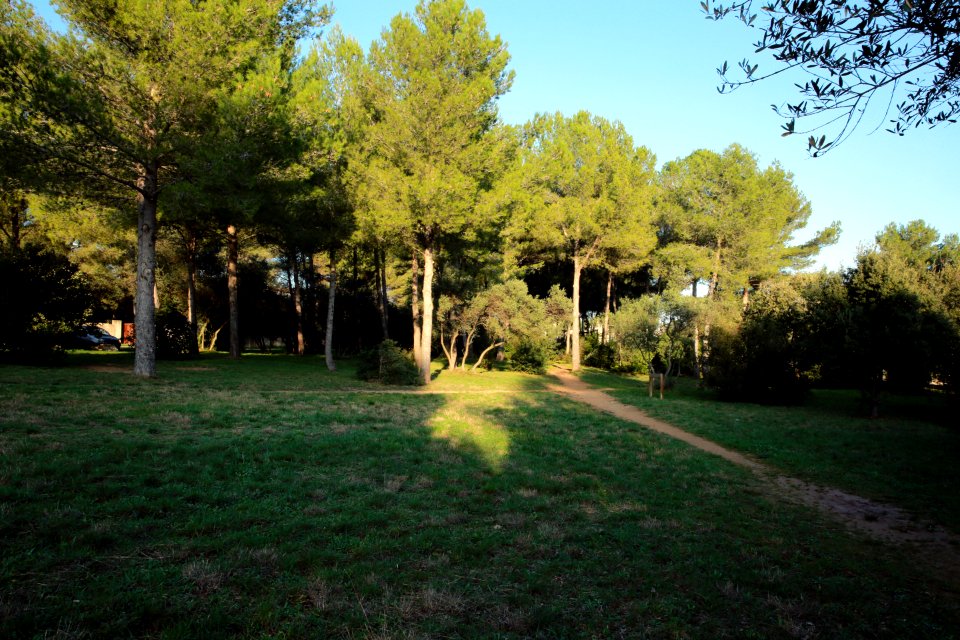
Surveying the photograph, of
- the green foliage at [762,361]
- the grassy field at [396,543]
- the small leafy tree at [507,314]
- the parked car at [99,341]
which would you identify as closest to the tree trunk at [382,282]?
the small leafy tree at [507,314]

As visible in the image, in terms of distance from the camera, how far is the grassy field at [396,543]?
3.12m

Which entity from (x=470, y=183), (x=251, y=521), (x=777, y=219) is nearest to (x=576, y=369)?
(x=470, y=183)

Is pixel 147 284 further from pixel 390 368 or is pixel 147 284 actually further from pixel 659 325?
pixel 659 325

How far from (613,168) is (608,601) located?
3012 centimetres

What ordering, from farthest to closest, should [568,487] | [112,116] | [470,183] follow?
[470,183]
[112,116]
[568,487]

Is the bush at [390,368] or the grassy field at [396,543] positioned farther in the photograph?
the bush at [390,368]

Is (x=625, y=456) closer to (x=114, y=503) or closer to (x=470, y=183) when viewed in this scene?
(x=114, y=503)

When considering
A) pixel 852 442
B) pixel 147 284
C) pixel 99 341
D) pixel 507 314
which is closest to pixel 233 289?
pixel 147 284

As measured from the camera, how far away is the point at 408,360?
19.3m

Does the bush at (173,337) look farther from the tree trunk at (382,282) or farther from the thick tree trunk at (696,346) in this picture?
the thick tree trunk at (696,346)

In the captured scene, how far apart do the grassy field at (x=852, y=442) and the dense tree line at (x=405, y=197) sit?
1931 millimetres

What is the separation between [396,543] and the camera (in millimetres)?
4277

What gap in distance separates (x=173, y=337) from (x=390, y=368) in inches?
444

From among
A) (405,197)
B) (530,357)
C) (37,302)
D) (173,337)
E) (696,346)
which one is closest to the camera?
(37,302)
